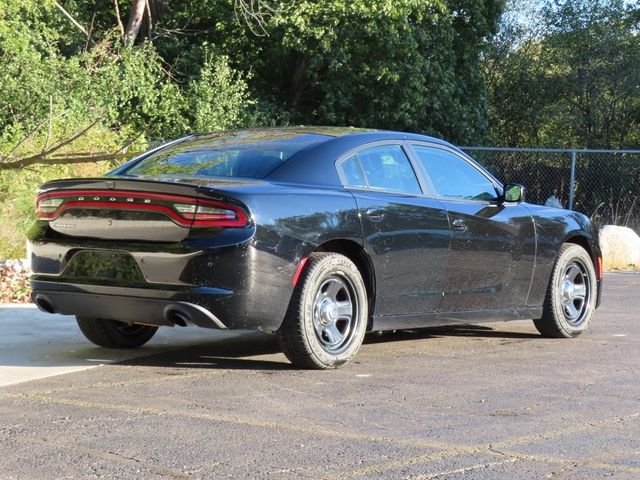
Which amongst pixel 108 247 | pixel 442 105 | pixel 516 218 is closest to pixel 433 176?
pixel 516 218

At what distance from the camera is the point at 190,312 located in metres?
6.67

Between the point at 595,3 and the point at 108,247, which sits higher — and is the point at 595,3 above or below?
above

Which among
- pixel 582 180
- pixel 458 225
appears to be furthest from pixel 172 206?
pixel 582 180

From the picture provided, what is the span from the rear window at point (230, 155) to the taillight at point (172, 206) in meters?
0.64

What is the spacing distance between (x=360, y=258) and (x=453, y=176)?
140cm

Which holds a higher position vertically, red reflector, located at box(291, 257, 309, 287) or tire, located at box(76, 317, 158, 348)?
red reflector, located at box(291, 257, 309, 287)

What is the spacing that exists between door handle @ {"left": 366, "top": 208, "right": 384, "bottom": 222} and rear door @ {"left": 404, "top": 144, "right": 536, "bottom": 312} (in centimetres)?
75

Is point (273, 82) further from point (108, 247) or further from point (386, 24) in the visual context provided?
point (108, 247)

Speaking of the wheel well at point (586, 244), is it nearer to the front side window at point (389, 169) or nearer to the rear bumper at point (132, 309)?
the front side window at point (389, 169)

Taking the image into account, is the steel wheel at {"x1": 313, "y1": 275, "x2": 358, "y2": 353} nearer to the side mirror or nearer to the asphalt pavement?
the asphalt pavement

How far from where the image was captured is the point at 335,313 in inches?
284

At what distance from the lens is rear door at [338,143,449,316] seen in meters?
7.48

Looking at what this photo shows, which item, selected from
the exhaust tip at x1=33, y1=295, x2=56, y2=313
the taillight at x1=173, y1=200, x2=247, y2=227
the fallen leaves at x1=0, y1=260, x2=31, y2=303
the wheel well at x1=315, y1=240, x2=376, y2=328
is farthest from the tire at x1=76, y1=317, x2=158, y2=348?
the fallen leaves at x1=0, y1=260, x2=31, y2=303

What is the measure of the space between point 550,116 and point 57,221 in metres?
30.5
